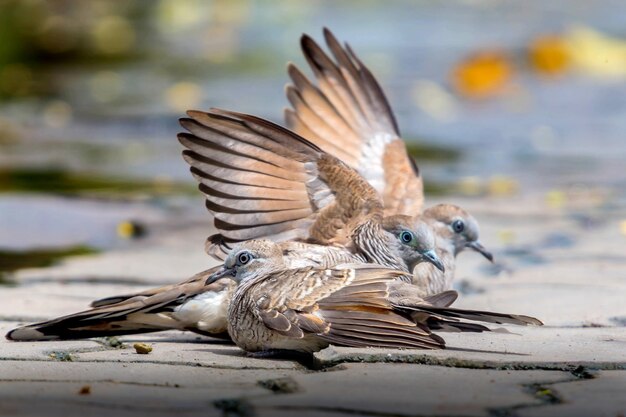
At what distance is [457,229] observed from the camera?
681 centimetres

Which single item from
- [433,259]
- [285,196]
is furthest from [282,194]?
[433,259]

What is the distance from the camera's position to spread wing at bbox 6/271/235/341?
16.7 feet

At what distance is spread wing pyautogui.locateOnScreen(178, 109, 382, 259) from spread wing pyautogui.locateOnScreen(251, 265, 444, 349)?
44.4 inches

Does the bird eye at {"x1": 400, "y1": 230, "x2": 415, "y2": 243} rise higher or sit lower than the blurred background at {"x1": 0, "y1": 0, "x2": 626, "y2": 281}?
lower

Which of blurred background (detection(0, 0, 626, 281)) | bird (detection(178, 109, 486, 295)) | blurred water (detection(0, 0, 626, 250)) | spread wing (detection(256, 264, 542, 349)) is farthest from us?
blurred water (detection(0, 0, 626, 250))

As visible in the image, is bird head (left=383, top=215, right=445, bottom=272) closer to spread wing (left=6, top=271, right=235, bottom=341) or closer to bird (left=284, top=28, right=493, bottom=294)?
spread wing (left=6, top=271, right=235, bottom=341)

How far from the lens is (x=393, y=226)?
581cm

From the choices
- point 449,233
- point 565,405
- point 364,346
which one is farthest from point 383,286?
point 449,233

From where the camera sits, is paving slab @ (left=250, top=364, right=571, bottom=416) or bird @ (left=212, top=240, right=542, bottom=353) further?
bird @ (left=212, top=240, right=542, bottom=353)

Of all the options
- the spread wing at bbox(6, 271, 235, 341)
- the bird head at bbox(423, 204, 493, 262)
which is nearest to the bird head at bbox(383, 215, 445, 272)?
the spread wing at bbox(6, 271, 235, 341)

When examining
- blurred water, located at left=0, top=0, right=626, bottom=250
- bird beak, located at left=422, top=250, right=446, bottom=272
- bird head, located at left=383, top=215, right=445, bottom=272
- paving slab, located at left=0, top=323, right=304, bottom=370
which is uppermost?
blurred water, located at left=0, top=0, right=626, bottom=250

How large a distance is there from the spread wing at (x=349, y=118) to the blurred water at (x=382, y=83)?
2.38 meters

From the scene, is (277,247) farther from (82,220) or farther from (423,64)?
(423,64)

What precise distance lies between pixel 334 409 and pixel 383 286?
3.87 ft
